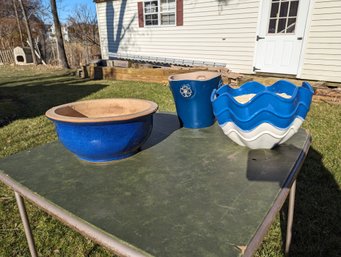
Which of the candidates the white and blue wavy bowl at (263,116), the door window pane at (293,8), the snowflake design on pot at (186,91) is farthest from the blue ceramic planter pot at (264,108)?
the door window pane at (293,8)

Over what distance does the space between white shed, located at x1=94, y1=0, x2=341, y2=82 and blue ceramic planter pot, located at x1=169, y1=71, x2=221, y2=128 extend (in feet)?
17.5

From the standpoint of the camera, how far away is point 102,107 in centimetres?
136

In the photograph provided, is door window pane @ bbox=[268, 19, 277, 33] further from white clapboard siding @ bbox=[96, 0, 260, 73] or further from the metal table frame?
the metal table frame

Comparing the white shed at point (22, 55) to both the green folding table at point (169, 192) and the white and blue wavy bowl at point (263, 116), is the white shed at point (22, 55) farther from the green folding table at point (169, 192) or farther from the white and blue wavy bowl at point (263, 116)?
the white and blue wavy bowl at point (263, 116)

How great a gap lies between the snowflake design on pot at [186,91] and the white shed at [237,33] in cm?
549

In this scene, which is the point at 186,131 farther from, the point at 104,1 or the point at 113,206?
the point at 104,1

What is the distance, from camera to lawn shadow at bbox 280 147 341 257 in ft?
5.63

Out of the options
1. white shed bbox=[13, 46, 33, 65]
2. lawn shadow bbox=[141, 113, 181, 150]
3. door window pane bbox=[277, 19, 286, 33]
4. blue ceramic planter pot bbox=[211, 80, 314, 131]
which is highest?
door window pane bbox=[277, 19, 286, 33]

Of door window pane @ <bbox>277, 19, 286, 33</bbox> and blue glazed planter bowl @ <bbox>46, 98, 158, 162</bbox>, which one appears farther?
door window pane @ <bbox>277, 19, 286, 33</bbox>

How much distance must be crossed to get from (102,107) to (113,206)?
2.28ft

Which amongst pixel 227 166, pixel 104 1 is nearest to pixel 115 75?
pixel 104 1

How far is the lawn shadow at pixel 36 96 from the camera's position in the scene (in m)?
4.82

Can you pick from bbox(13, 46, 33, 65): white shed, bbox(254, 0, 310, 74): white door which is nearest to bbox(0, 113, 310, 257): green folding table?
bbox(254, 0, 310, 74): white door

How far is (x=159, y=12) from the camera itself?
28.0 feet
